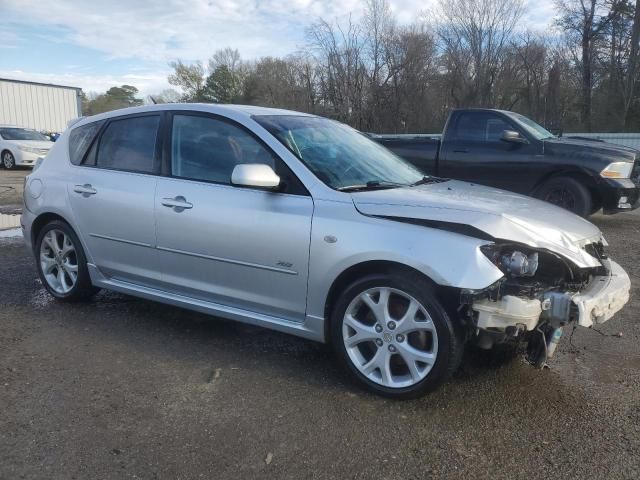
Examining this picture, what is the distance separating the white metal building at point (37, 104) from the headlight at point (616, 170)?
28.7m

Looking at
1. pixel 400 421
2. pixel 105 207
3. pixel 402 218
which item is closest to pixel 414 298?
pixel 402 218

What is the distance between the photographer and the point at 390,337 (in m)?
3.21

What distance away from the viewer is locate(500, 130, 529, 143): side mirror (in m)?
8.35

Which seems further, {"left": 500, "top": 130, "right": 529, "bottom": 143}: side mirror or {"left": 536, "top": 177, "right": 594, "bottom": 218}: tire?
Answer: {"left": 500, "top": 130, "right": 529, "bottom": 143}: side mirror

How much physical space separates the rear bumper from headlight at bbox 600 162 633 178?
88mm

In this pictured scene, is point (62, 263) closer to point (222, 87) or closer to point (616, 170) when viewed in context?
point (616, 170)

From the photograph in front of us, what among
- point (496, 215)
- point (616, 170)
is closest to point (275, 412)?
point (496, 215)

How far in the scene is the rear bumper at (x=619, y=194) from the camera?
7941mm

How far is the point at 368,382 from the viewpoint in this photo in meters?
3.27

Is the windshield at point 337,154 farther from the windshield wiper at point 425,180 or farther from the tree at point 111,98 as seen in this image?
the tree at point 111,98

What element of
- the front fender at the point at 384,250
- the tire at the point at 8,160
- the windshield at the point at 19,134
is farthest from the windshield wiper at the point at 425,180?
the windshield at the point at 19,134

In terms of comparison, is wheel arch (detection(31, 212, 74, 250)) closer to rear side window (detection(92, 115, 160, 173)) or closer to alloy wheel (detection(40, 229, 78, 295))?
alloy wheel (detection(40, 229, 78, 295))

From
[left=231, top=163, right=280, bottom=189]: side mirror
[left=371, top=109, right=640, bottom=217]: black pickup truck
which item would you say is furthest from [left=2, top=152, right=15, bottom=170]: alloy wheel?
[left=231, top=163, right=280, bottom=189]: side mirror

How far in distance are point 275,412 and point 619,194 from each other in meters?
6.82
